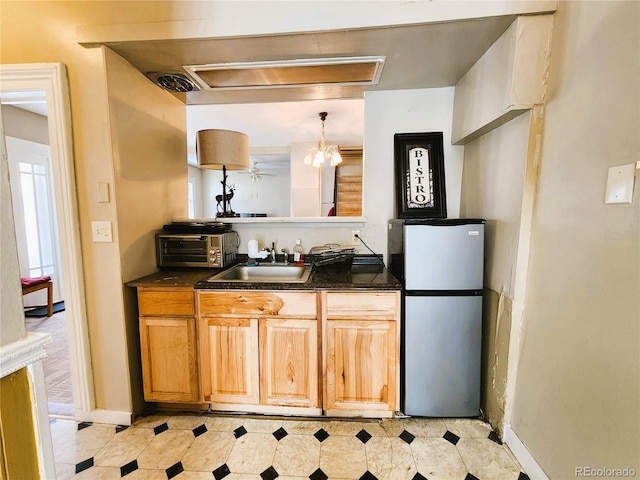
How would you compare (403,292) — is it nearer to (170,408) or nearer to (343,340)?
(343,340)

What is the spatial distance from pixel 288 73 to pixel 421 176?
1.19 m

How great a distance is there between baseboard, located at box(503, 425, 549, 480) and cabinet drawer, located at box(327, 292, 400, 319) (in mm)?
865

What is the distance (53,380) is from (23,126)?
3.23 m

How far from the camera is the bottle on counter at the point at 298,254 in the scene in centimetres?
217

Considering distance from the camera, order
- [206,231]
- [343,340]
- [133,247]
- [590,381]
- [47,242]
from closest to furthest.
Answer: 1. [590,381]
2. [343,340]
3. [133,247]
4. [206,231]
5. [47,242]

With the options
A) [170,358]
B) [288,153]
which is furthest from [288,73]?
[288,153]

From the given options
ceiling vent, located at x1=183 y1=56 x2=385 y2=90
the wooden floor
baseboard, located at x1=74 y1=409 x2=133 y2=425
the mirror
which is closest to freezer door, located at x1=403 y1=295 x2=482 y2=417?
ceiling vent, located at x1=183 y1=56 x2=385 y2=90

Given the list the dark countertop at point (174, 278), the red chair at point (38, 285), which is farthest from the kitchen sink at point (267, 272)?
the red chair at point (38, 285)

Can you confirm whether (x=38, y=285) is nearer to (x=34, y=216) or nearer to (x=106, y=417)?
(x=34, y=216)

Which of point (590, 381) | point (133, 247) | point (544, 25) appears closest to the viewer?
point (590, 381)

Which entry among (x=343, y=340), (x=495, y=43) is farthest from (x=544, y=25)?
(x=343, y=340)

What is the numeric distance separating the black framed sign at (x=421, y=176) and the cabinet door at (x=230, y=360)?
1370mm

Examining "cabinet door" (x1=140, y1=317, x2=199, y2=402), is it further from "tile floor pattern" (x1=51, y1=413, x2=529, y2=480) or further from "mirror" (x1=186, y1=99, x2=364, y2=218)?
"mirror" (x1=186, y1=99, x2=364, y2=218)

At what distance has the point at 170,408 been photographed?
71.2 inches
